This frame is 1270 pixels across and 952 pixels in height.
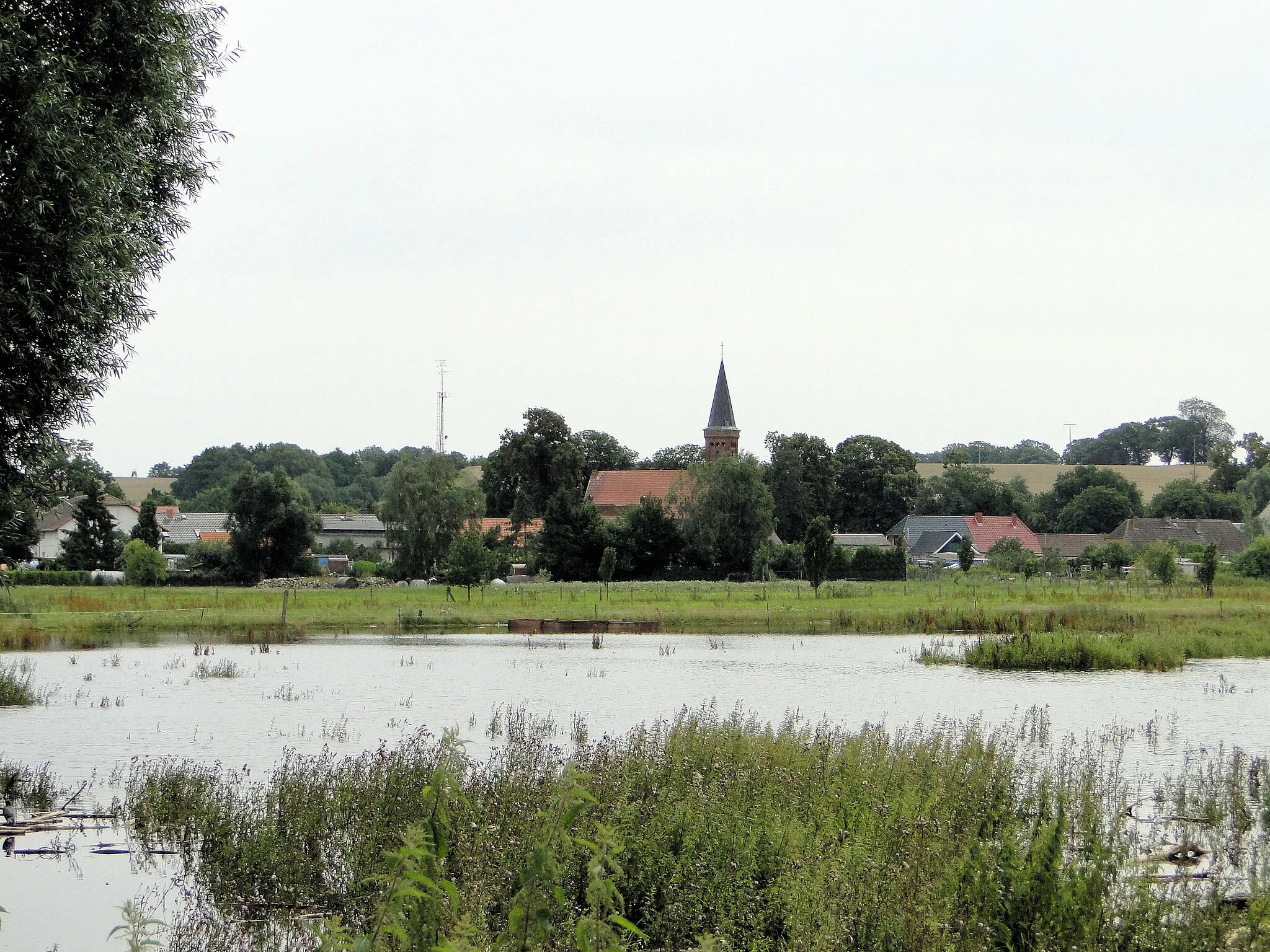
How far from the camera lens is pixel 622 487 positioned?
115 meters

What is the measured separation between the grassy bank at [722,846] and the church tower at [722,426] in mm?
103690

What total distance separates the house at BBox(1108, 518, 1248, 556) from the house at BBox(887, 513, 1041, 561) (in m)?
7.80

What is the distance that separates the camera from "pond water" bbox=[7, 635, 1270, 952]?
11.4 m

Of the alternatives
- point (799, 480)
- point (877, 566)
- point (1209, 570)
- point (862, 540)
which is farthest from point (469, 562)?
point (862, 540)

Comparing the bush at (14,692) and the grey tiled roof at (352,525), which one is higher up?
the grey tiled roof at (352,525)

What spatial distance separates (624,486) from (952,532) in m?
29.7

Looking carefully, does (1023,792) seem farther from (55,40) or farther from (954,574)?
(954,574)

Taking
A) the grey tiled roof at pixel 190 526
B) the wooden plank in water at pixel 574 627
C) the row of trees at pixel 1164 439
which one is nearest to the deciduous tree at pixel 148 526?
the grey tiled roof at pixel 190 526

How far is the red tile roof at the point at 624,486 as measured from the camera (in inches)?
4437

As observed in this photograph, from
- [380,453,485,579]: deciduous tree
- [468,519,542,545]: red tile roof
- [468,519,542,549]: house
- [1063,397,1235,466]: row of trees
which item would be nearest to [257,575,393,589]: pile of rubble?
[380,453,485,579]: deciduous tree

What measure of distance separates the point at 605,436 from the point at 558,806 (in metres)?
126

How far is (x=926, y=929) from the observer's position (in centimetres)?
753

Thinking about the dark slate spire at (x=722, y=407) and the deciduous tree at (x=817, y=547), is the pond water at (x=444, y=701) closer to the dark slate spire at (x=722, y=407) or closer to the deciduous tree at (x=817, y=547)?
the deciduous tree at (x=817, y=547)

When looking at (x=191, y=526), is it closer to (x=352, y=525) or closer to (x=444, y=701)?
(x=352, y=525)
